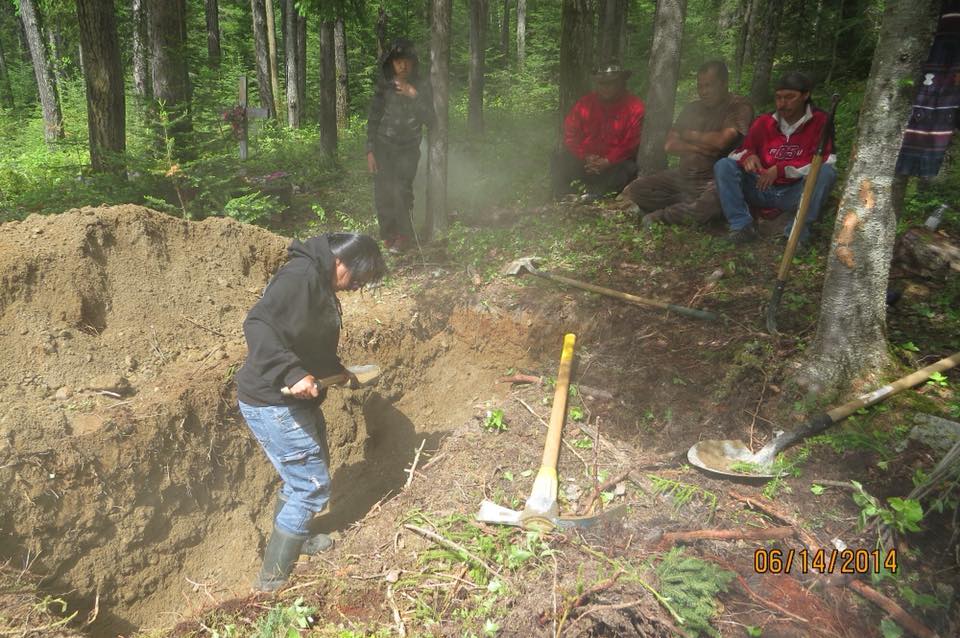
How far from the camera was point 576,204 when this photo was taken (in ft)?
21.7

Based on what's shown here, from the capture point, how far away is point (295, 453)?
2.97 metres

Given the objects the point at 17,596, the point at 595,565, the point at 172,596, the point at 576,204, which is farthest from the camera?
the point at 576,204

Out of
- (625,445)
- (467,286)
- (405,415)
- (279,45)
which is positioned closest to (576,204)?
(467,286)

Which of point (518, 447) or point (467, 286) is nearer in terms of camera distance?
point (518, 447)

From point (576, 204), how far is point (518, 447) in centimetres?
403

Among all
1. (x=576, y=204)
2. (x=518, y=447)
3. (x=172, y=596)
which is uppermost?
(x=576, y=204)

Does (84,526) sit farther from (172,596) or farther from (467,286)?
(467,286)

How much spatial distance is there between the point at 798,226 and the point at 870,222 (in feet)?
1.95

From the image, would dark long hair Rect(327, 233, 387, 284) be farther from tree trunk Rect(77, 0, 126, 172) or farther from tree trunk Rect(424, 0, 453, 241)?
tree trunk Rect(77, 0, 126, 172)

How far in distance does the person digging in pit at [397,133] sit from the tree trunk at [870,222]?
4238mm

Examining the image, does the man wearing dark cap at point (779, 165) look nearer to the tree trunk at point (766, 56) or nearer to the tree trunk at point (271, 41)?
the tree trunk at point (766, 56)

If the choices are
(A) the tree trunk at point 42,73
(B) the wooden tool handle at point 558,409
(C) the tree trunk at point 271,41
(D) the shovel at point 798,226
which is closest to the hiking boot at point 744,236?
(D) the shovel at point 798,226

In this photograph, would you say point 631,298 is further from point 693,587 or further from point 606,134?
point 606,134

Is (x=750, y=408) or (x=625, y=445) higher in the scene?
(x=750, y=408)
